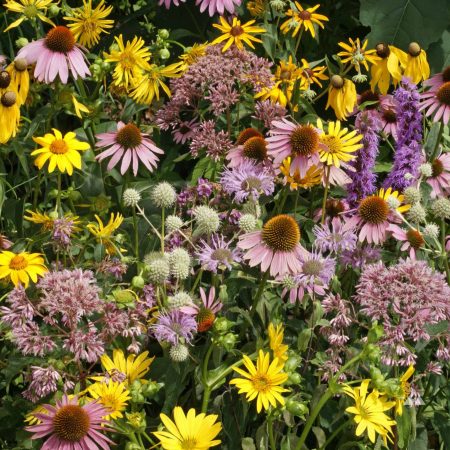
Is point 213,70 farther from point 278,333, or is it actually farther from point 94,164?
point 278,333

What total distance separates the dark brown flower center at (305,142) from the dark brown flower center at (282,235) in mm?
207

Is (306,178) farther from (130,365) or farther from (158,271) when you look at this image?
(130,365)

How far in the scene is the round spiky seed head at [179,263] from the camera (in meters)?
A: 1.79

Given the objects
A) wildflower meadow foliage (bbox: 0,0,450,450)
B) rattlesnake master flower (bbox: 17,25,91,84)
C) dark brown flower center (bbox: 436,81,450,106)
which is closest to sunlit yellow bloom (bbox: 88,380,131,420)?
wildflower meadow foliage (bbox: 0,0,450,450)

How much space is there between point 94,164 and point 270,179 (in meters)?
0.55

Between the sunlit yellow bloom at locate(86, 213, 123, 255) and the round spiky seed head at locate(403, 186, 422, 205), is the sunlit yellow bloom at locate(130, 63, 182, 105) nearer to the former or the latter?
the sunlit yellow bloom at locate(86, 213, 123, 255)

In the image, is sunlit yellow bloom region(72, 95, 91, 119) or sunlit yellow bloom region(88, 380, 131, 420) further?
sunlit yellow bloom region(72, 95, 91, 119)

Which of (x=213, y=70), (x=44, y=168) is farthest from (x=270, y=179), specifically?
(x=44, y=168)

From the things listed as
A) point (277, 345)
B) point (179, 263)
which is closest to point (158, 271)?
point (179, 263)

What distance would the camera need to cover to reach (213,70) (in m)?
2.28

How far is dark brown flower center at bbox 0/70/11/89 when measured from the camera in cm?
212

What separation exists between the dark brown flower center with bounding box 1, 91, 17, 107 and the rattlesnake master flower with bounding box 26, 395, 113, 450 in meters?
0.82

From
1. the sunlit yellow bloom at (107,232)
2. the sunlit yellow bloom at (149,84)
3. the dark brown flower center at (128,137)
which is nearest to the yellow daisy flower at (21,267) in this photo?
the sunlit yellow bloom at (107,232)

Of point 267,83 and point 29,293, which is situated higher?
point 267,83
